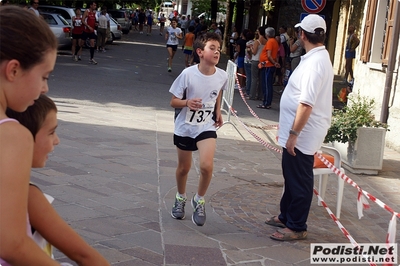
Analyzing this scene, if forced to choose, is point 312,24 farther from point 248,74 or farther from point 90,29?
point 90,29

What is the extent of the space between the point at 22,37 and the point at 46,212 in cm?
49

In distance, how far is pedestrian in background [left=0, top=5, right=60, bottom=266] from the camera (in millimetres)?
1518

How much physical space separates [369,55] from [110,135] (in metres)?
6.07

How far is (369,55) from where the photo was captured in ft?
42.4

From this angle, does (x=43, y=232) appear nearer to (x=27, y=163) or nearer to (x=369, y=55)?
(x=27, y=163)

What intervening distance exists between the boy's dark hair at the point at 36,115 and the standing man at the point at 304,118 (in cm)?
346

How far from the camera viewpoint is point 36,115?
5.95ft

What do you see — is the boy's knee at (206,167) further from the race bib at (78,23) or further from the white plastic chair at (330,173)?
the race bib at (78,23)

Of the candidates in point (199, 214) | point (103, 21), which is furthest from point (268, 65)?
point (103, 21)

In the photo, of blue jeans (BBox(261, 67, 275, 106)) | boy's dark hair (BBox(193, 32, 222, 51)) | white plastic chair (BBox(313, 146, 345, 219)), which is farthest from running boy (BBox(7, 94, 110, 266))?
blue jeans (BBox(261, 67, 275, 106))

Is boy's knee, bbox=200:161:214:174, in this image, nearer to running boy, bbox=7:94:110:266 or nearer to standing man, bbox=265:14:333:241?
standing man, bbox=265:14:333:241

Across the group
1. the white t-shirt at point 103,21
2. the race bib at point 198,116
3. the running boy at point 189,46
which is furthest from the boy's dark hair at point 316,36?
the white t-shirt at point 103,21

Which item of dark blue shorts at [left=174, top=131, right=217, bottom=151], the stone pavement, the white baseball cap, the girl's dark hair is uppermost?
the white baseball cap

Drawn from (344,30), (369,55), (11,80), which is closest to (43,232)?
(11,80)
